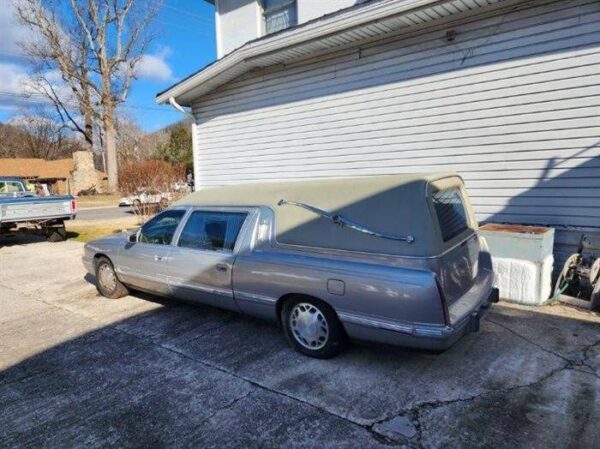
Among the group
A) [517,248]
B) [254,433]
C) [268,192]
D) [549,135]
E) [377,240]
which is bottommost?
[254,433]

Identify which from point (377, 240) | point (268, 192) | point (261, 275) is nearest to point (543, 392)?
point (377, 240)

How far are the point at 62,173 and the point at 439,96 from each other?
47121 mm

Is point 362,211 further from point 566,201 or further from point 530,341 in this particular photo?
point 566,201

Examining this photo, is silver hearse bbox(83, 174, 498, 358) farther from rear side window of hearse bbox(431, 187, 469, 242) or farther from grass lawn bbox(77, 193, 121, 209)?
grass lawn bbox(77, 193, 121, 209)

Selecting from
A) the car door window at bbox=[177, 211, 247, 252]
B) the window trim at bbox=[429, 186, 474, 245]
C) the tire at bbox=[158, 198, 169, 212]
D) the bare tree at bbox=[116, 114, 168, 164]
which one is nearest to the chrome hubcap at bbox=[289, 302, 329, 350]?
the car door window at bbox=[177, 211, 247, 252]

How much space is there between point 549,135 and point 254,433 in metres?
5.24

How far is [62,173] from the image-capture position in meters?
44.0

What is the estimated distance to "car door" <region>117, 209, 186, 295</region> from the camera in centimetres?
468

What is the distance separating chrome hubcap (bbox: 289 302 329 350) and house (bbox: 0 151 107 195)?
41.0 meters

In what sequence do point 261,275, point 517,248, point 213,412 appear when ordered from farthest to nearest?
point 517,248 < point 261,275 < point 213,412

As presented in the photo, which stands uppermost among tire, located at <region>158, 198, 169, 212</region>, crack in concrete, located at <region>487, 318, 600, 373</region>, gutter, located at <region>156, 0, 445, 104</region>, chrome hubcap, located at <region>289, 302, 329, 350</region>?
gutter, located at <region>156, 0, 445, 104</region>

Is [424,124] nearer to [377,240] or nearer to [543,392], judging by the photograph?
[377,240]

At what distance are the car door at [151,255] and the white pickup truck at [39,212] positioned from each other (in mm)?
6596

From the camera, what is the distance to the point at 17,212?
10.0 meters
